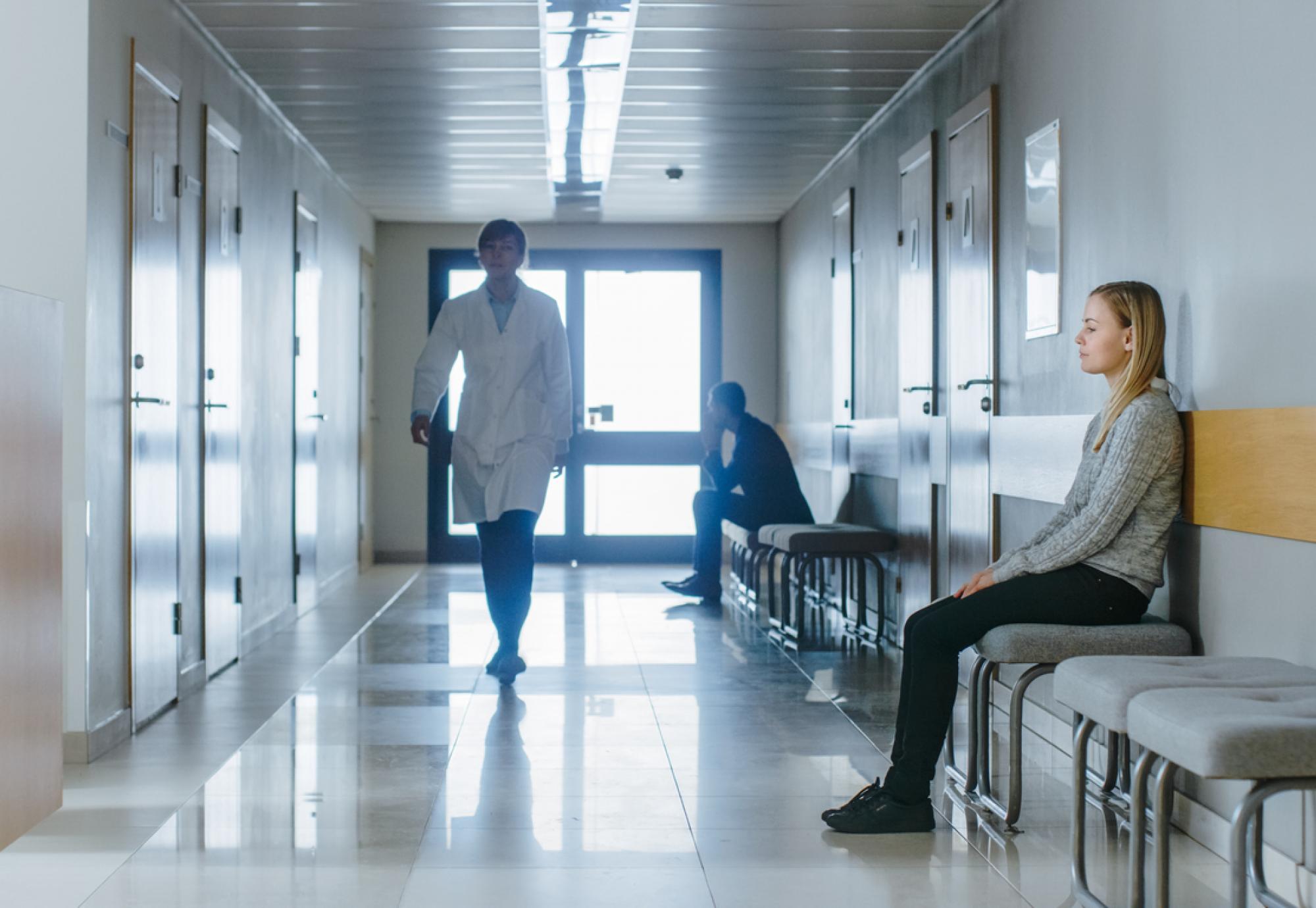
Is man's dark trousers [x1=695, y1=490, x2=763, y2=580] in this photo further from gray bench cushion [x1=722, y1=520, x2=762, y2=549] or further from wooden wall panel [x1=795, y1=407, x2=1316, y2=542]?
wooden wall panel [x1=795, y1=407, x2=1316, y2=542]

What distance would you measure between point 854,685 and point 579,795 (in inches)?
72.7

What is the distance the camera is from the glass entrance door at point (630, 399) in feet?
33.8

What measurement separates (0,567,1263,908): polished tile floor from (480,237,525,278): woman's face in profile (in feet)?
4.97

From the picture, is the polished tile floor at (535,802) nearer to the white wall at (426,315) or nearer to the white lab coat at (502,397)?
the white lab coat at (502,397)

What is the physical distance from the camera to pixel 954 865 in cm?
285

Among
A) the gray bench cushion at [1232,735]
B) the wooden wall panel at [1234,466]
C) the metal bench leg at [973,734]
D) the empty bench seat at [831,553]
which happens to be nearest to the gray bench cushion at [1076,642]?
the metal bench leg at [973,734]

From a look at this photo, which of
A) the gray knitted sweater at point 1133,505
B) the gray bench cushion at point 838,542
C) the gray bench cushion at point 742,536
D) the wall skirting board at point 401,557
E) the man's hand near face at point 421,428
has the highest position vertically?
the man's hand near face at point 421,428

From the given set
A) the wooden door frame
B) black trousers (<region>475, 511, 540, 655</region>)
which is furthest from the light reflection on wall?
the wooden door frame

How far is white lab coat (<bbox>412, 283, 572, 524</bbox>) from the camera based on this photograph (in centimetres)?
503

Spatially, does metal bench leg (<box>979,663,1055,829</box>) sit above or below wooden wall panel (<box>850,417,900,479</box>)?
below

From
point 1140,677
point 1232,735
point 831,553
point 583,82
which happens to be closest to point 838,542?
point 831,553

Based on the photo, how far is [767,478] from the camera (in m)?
7.10

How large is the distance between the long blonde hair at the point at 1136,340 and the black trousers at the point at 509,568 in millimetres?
2378

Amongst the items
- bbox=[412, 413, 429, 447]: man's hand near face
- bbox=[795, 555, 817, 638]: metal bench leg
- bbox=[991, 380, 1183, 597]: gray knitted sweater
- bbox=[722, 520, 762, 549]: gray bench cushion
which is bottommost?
bbox=[795, 555, 817, 638]: metal bench leg
